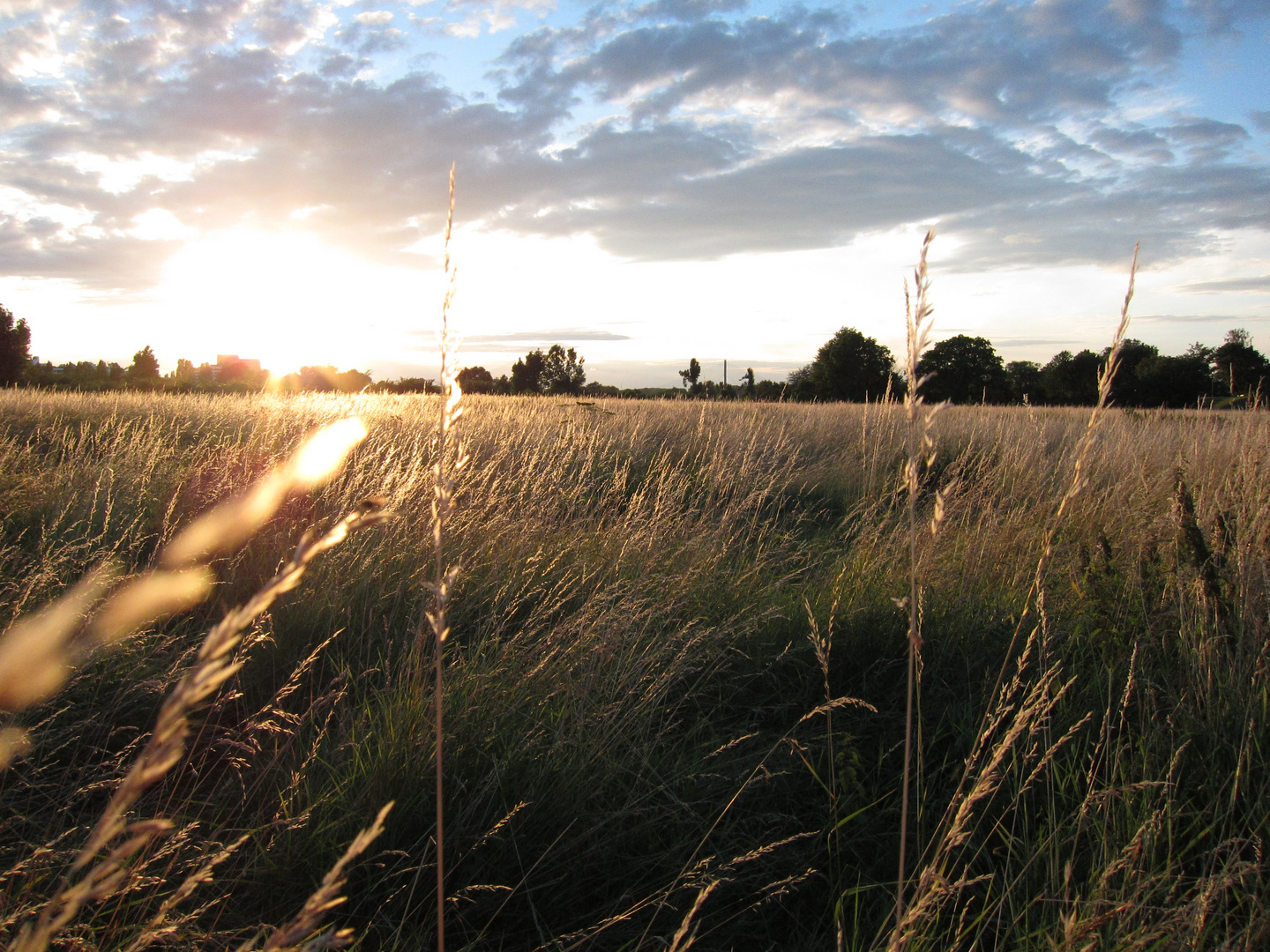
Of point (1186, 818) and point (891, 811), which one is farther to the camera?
point (891, 811)

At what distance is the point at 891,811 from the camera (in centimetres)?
206

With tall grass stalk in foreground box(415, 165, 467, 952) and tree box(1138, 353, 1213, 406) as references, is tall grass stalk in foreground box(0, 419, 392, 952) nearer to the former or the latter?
tall grass stalk in foreground box(415, 165, 467, 952)

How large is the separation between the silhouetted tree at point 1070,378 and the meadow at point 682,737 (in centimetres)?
4950

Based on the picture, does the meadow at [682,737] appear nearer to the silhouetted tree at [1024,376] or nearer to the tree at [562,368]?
the tree at [562,368]

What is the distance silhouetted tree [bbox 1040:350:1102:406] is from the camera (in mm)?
46125

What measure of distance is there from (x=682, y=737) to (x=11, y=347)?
2248 inches

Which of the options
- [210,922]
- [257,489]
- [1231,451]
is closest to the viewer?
[210,922]

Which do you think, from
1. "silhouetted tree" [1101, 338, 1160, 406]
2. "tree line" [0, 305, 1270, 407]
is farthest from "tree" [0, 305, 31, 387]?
"silhouetted tree" [1101, 338, 1160, 406]

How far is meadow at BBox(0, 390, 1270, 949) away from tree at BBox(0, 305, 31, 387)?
52390 mm

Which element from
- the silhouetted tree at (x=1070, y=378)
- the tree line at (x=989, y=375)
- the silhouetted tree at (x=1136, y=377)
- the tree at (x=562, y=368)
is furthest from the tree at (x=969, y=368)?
the tree at (x=562, y=368)

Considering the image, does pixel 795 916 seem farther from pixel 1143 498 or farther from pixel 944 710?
pixel 1143 498

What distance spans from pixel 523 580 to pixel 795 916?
76.7 inches

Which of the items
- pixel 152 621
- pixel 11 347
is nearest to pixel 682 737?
pixel 152 621

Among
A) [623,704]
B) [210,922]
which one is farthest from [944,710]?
[210,922]
